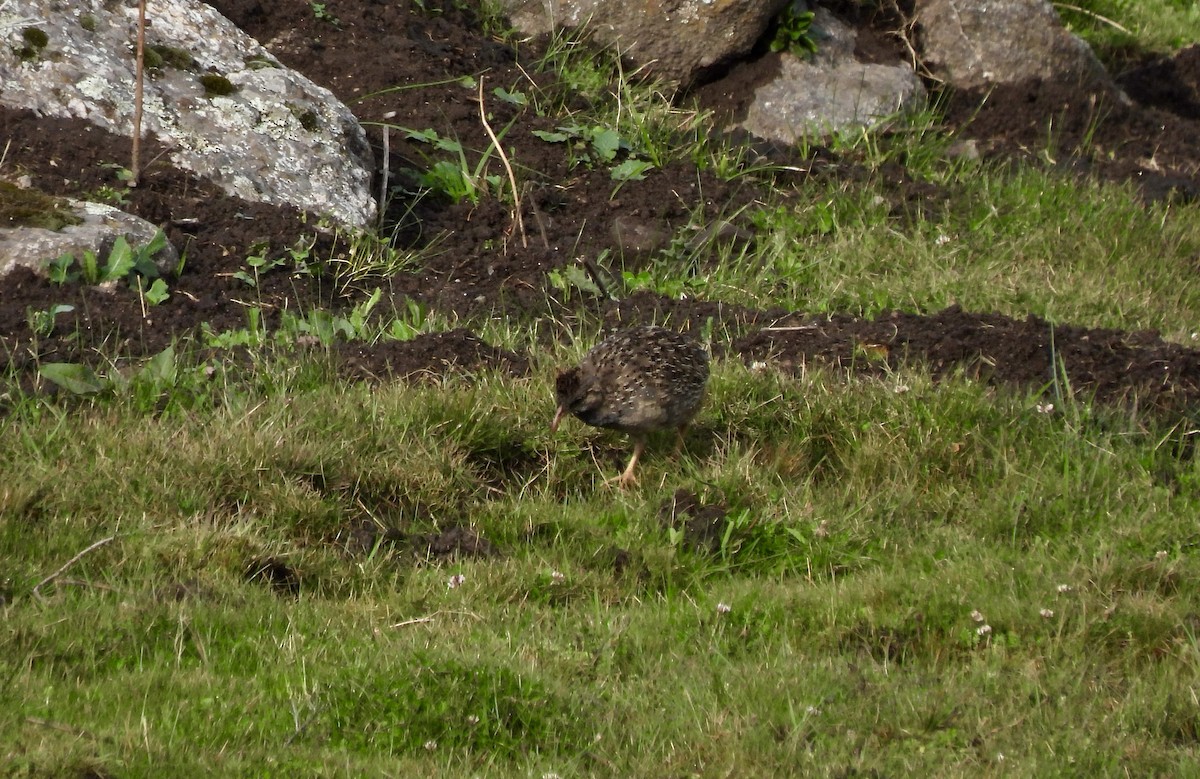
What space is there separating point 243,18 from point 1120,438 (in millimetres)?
5942

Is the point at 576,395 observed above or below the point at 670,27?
below

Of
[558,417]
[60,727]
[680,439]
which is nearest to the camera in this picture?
[60,727]

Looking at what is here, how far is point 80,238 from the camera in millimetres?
6738

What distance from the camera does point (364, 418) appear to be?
19.0 ft

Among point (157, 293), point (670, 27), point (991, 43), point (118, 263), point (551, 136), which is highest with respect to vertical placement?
point (991, 43)

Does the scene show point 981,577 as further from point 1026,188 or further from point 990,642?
point 1026,188

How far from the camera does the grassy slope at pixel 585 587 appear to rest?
414cm

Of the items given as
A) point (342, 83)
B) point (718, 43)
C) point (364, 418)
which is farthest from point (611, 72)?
point (364, 418)

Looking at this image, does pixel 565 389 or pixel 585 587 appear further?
pixel 565 389

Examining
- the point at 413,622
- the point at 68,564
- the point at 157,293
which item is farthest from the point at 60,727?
the point at 157,293

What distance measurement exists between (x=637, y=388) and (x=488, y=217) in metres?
2.59

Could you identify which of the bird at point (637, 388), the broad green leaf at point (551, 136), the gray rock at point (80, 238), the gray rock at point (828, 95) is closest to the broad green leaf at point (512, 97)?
the broad green leaf at point (551, 136)

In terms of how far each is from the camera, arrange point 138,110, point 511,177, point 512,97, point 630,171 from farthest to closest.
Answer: point 512,97 < point 630,171 < point 511,177 < point 138,110

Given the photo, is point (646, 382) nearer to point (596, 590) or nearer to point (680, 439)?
point (680, 439)
